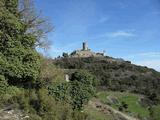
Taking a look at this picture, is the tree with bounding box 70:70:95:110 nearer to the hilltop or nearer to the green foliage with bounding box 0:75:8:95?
the green foliage with bounding box 0:75:8:95

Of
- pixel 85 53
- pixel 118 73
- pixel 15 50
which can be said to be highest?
pixel 85 53

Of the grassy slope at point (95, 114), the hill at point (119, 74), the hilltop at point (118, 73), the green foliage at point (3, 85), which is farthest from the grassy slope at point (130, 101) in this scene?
the green foliage at point (3, 85)

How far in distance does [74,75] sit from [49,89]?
3643 mm

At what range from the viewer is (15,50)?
87.5 feet

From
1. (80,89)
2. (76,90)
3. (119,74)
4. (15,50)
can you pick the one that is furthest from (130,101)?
(15,50)

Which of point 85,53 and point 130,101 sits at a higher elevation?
point 85,53

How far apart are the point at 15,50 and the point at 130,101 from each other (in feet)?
98.4

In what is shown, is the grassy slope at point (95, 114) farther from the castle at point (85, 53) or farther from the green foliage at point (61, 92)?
the castle at point (85, 53)

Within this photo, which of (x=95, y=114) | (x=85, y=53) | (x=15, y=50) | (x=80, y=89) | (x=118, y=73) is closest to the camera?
(x=15, y=50)

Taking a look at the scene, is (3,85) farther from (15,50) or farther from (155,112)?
(155,112)

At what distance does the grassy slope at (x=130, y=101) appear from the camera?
46.8m

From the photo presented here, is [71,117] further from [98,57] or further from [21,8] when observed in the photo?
[98,57]

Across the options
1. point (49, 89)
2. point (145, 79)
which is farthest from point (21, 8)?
point (145, 79)

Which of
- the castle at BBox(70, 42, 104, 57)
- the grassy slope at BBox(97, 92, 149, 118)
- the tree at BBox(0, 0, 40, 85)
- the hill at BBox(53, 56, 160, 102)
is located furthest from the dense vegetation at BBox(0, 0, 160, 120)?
the castle at BBox(70, 42, 104, 57)
